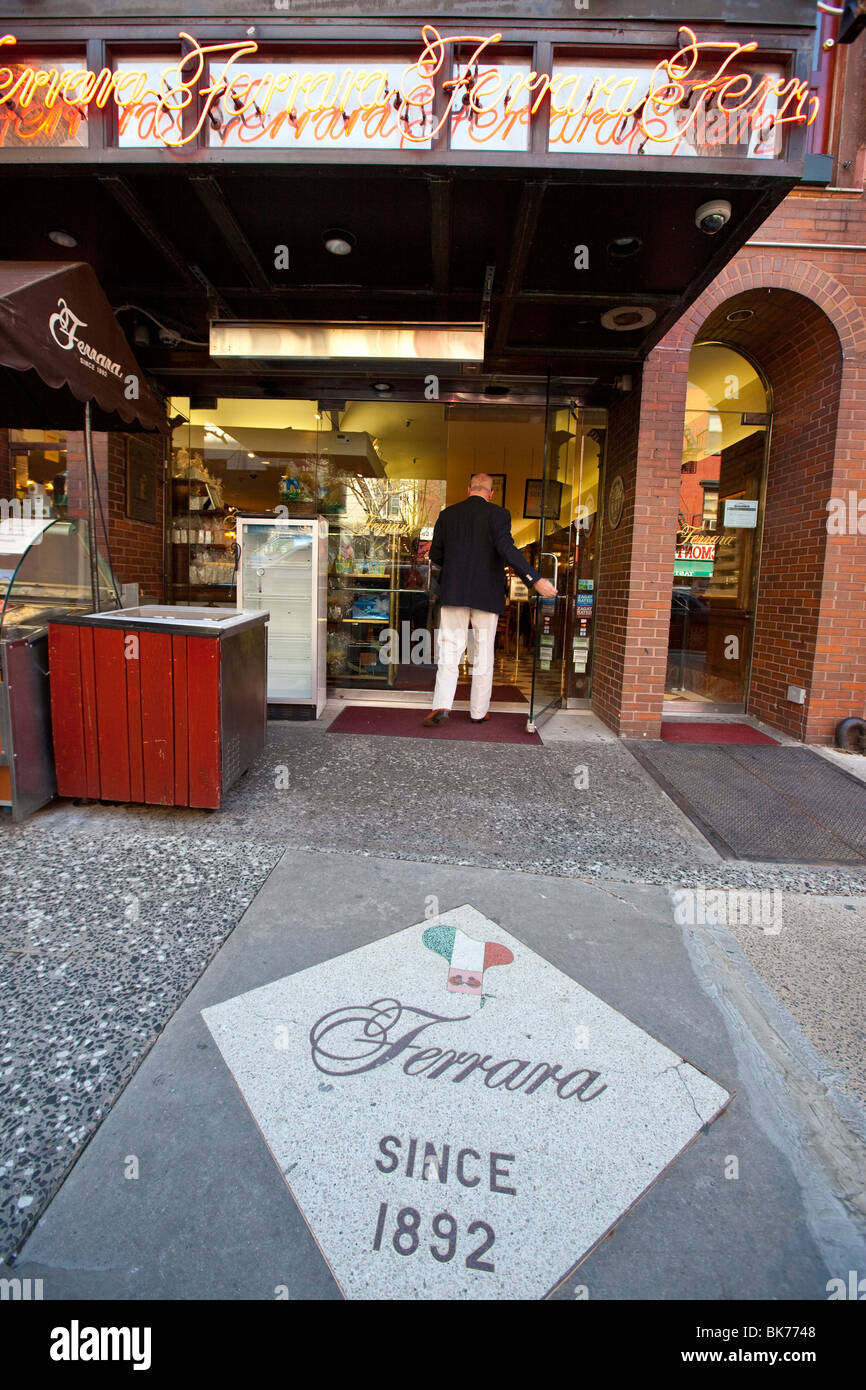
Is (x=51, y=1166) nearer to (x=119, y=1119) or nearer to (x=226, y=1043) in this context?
(x=119, y=1119)

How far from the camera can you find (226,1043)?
6.25ft

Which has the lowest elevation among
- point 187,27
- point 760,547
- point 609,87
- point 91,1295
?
point 91,1295

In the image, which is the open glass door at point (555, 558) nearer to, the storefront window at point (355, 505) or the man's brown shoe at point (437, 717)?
the storefront window at point (355, 505)

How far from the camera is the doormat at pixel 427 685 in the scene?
7.03 meters

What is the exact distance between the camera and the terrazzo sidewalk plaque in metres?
1.36

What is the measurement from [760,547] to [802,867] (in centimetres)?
421

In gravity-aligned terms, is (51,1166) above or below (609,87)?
below

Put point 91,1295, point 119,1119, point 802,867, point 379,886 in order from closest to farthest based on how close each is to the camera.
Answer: point 91,1295, point 119,1119, point 379,886, point 802,867

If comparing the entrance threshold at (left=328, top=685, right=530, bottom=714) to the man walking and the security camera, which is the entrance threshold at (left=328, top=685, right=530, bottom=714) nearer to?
the man walking

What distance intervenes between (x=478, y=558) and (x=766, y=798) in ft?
9.58

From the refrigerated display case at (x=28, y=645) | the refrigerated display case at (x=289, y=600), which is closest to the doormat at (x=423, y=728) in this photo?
the refrigerated display case at (x=289, y=600)

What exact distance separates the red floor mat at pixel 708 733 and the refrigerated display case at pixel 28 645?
469 centimetres

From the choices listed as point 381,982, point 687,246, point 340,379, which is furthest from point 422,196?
point 381,982
